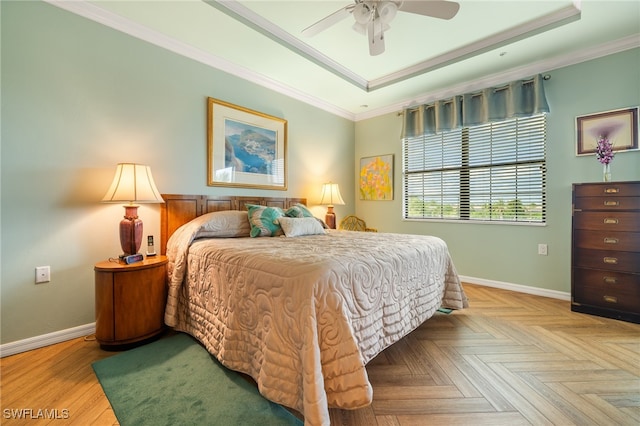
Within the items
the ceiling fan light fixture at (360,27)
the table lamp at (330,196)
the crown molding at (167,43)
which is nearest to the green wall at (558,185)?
the table lamp at (330,196)

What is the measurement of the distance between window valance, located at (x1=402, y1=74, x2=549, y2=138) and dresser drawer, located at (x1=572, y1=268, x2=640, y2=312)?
1.72m

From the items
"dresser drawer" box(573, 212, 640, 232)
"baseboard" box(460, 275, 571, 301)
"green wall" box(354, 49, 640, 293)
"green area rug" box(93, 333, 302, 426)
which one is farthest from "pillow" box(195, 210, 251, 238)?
"dresser drawer" box(573, 212, 640, 232)

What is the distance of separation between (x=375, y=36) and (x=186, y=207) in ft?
7.26

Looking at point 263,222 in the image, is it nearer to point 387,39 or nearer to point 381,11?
point 381,11

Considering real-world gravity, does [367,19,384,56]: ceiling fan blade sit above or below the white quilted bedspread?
above

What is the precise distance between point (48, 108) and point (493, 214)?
4.42 metres

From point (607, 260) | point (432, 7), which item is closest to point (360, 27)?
point (432, 7)

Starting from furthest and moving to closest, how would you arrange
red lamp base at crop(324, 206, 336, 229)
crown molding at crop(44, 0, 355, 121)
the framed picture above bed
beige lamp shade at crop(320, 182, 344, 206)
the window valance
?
red lamp base at crop(324, 206, 336, 229) < beige lamp shade at crop(320, 182, 344, 206) < the window valance < the framed picture above bed < crown molding at crop(44, 0, 355, 121)

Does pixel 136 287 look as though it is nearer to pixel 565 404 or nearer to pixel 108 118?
pixel 108 118

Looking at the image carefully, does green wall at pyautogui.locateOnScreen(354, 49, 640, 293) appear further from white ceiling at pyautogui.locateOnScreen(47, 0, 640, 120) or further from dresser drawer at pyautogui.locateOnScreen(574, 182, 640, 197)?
dresser drawer at pyautogui.locateOnScreen(574, 182, 640, 197)

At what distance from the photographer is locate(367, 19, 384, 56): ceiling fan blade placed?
193cm

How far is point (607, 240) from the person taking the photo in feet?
7.84

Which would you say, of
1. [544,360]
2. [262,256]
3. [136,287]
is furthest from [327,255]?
[544,360]

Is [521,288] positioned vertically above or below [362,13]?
below
